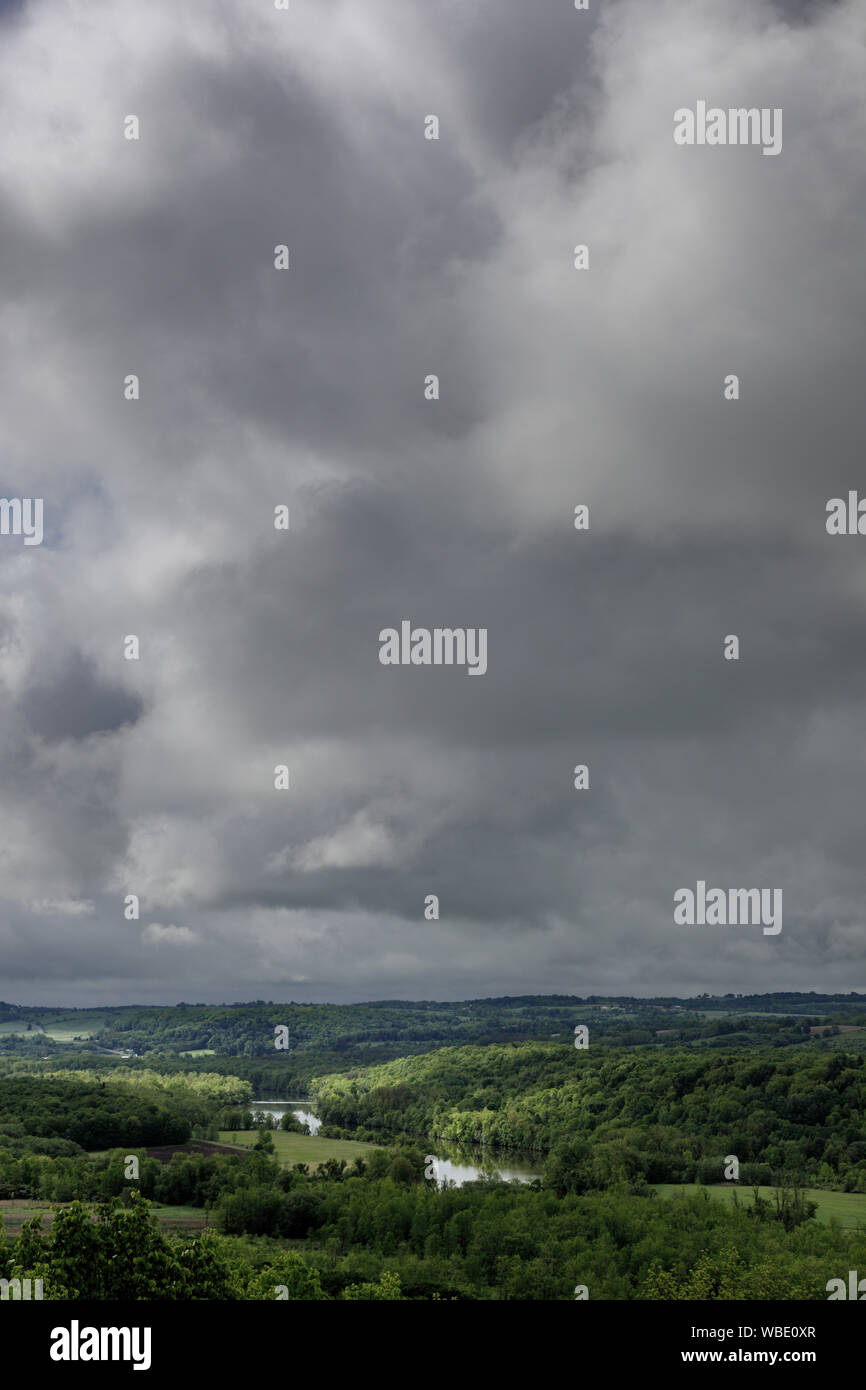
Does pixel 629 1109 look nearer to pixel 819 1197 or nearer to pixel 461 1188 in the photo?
pixel 819 1197

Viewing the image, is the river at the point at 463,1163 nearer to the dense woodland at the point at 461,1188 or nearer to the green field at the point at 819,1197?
the dense woodland at the point at 461,1188

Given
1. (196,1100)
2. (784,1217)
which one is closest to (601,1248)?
(784,1217)

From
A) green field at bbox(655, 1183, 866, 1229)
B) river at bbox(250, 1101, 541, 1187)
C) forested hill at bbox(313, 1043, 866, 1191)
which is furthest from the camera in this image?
river at bbox(250, 1101, 541, 1187)

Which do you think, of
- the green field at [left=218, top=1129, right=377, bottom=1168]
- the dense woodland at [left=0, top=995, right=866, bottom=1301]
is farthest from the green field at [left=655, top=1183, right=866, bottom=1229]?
the green field at [left=218, top=1129, right=377, bottom=1168]

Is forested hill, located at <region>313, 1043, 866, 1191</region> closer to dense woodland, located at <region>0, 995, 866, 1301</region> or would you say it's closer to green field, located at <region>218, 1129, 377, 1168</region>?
dense woodland, located at <region>0, 995, 866, 1301</region>
